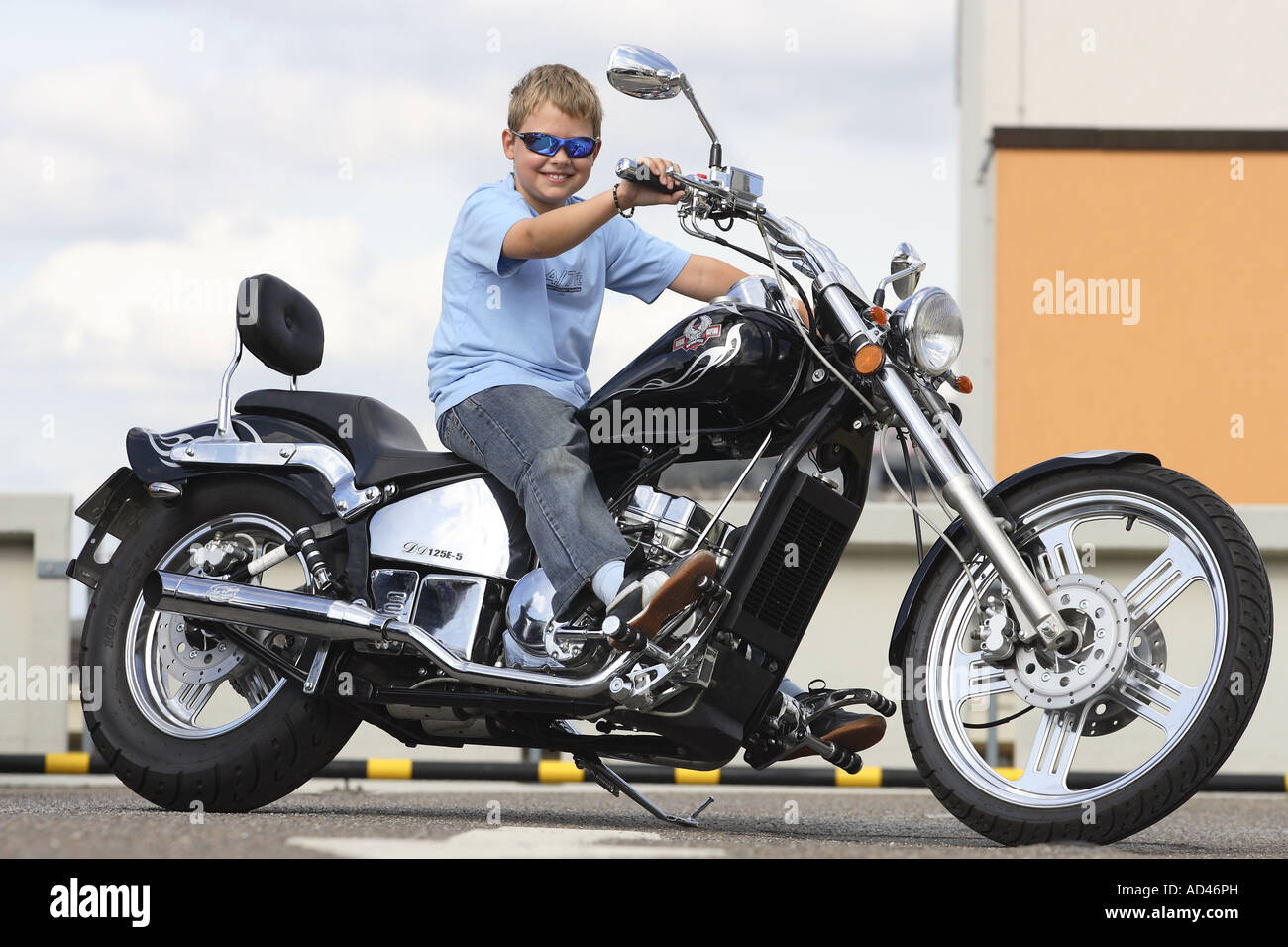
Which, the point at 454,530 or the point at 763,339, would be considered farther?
the point at 454,530

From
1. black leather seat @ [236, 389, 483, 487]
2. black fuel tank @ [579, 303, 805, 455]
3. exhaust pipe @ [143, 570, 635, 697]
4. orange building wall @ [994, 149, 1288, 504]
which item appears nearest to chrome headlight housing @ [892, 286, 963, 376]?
black fuel tank @ [579, 303, 805, 455]

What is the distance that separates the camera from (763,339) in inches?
146

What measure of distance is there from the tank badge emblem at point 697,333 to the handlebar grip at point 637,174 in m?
0.35

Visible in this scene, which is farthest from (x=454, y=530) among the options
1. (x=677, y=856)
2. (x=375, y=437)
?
(x=677, y=856)

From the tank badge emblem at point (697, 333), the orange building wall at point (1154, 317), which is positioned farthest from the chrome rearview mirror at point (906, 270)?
the orange building wall at point (1154, 317)

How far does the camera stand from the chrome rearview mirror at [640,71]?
3510 millimetres

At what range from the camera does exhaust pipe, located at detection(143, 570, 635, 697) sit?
369 centimetres

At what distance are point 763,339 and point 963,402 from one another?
1050 cm

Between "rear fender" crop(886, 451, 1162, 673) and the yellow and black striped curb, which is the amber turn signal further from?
the yellow and black striped curb
